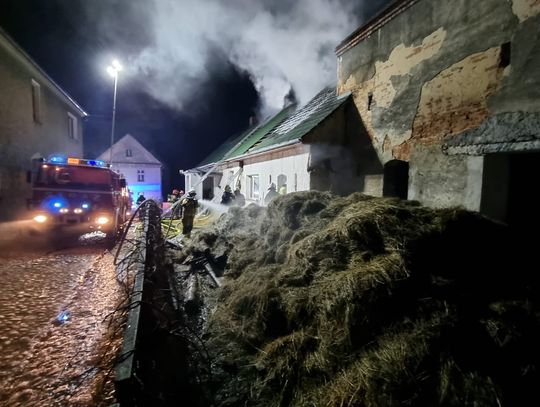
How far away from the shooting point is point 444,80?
221 inches

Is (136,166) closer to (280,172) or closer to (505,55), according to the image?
(280,172)

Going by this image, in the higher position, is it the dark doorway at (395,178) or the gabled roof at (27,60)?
the gabled roof at (27,60)

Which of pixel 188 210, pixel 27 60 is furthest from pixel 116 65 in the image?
pixel 188 210

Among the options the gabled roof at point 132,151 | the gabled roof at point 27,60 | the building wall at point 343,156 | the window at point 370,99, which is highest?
the gabled roof at point 27,60

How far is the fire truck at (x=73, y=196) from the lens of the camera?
880cm

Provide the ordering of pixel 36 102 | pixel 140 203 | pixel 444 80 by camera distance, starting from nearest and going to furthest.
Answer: pixel 444 80 < pixel 36 102 < pixel 140 203

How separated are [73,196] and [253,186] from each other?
6940 mm

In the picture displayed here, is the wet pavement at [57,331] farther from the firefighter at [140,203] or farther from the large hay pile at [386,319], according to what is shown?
the firefighter at [140,203]

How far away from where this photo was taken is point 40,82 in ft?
50.0

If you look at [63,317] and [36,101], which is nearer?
[63,317]

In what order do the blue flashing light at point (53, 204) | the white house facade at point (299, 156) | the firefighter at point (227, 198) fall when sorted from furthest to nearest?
the firefighter at point (227, 198)
the blue flashing light at point (53, 204)
the white house facade at point (299, 156)

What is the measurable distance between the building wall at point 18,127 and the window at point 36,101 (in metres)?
0.24

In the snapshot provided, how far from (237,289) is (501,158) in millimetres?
5276

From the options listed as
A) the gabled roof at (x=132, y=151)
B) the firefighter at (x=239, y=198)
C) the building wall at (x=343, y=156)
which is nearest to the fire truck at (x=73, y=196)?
the firefighter at (x=239, y=198)
